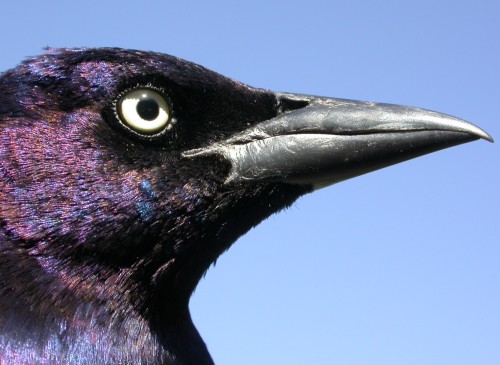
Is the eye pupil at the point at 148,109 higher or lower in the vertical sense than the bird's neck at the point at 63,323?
higher

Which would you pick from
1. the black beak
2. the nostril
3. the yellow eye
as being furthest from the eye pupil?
the nostril

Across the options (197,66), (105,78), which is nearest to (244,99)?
(197,66)

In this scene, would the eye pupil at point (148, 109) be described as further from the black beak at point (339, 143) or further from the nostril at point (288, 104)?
the nostril at point (288, 104)

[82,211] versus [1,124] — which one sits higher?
[1,124]

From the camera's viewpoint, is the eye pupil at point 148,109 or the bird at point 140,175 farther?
the eye pupil at point 148,109

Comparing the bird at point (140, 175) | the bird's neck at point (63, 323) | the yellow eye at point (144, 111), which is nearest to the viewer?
the bird's neck at point (63, 323)

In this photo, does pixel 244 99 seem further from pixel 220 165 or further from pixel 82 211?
pixel 82 211

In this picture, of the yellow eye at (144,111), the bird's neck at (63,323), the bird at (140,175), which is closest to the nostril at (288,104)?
the bird at (140,175)
